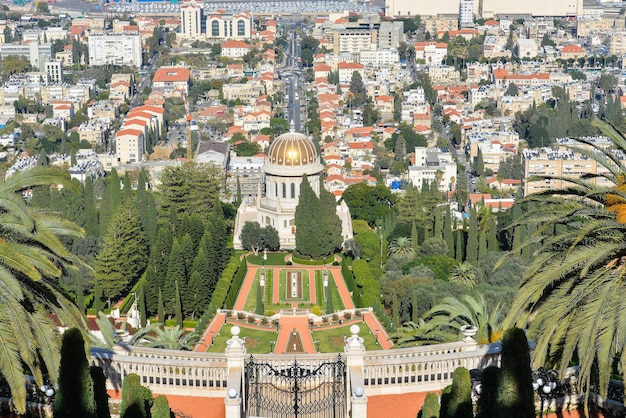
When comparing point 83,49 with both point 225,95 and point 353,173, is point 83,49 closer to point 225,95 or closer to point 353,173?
point 225,95

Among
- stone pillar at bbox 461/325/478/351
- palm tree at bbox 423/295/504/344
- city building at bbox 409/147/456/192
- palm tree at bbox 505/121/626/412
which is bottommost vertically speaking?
city building at bbox 409/147/456/192

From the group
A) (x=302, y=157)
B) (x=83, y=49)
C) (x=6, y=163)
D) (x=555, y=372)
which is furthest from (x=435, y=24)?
(x=555, y=372)

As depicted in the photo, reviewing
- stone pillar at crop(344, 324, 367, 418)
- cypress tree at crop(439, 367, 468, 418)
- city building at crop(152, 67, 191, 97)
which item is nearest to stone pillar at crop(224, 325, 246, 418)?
stone pillar at crop(344, 324, 367, 418)

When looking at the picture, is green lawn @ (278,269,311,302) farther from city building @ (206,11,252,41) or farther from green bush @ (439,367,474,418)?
city building @ (206,11,252,41)

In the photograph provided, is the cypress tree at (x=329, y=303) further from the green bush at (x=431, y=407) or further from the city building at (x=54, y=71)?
the city building at (x=54, y=71)

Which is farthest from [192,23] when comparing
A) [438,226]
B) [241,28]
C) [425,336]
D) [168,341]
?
[425,336]
